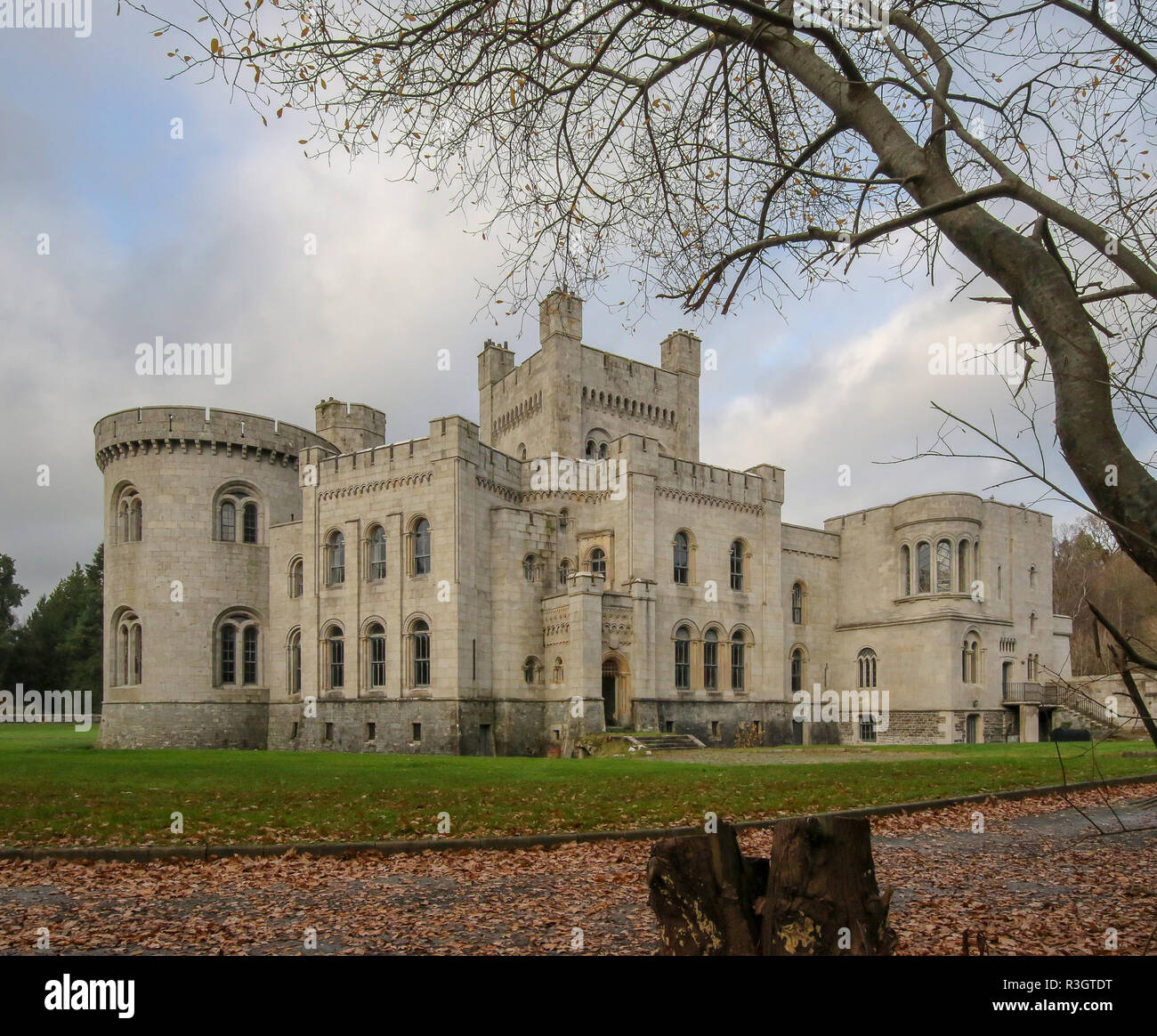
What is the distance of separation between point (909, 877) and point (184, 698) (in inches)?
1426

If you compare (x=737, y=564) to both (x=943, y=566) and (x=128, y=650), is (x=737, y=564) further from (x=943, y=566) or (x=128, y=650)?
(x=128, y=650)

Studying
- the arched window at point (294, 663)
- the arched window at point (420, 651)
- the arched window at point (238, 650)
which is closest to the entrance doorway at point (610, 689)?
the arched window at point (420, 651)

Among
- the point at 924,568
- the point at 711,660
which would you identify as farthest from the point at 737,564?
the point at 924,568

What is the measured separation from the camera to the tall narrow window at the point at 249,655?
41.7m

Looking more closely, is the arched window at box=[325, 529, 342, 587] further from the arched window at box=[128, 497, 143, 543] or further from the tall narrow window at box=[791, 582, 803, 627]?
the tall narrow window at box=[791, 582, 803, 627]

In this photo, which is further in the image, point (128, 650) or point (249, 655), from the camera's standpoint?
point (249, 655)

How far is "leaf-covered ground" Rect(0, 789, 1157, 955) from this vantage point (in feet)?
23.9

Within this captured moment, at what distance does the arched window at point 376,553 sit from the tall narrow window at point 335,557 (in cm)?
160

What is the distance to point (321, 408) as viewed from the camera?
1956 inches

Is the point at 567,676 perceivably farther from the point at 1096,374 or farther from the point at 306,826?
the point at 1096,374

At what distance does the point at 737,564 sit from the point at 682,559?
3.61m

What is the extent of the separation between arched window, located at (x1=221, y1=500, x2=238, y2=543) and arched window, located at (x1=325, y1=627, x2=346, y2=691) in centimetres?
672

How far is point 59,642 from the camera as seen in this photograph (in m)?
84.6

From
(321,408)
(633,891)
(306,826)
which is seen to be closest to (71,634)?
(321,408)
